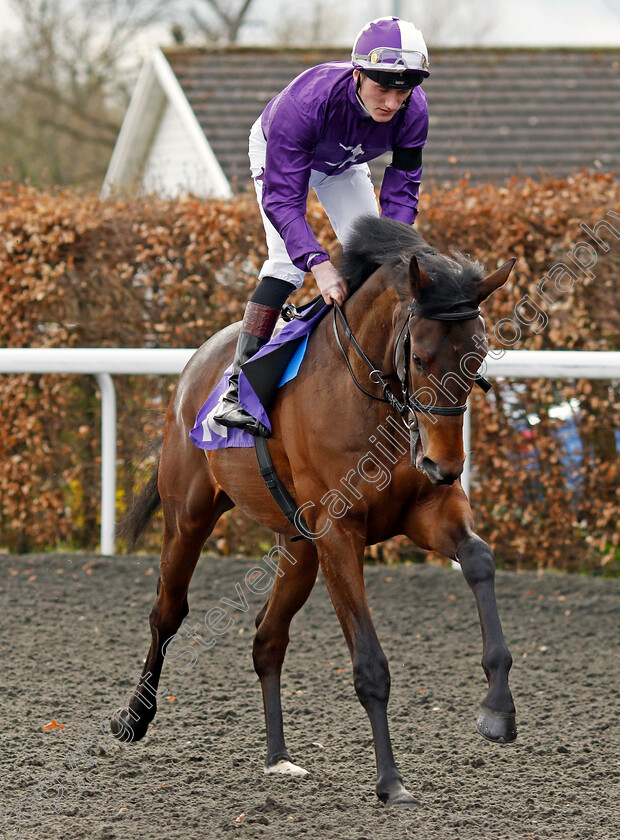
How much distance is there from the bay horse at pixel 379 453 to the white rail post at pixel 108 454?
8.81 feet

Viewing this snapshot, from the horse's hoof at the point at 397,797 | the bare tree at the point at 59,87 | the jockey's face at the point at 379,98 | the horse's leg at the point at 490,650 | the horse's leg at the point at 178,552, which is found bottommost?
the horse's hoof at the point at 397,797

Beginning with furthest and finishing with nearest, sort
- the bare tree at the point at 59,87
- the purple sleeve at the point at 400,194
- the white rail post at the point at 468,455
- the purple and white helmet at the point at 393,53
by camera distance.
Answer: the bare tree at the point at 59,87 → the white rail post at the point at 468,455 → the purple sleeve at the point at 400,194 → the purple and white helmet at the point at 393,53

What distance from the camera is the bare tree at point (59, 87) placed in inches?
865

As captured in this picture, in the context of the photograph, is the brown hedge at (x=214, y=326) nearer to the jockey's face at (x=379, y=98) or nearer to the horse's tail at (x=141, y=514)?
the horse's tail at (x=141, y=514)

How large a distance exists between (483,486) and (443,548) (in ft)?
11.6

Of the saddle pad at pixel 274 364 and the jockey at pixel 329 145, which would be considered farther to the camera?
the saddle pad at pixel 274 364

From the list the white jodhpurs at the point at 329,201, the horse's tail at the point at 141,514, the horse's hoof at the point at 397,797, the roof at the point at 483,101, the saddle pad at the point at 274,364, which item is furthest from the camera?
the roof at the point at 483,101

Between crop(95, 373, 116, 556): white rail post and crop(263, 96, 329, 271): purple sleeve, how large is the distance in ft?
10.8

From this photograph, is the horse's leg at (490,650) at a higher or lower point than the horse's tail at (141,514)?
lower

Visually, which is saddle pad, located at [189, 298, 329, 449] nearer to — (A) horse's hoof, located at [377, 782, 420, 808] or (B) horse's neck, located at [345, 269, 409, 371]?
(B) horse's neck, located at [345, 269, 409, 371]

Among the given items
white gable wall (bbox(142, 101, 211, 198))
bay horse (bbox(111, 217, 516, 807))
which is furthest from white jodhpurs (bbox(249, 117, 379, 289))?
white gable wall (bbox(142, 101, 211, 198))

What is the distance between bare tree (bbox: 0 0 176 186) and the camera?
21969mm

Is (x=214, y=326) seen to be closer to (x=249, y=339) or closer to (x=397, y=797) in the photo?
(x=249, y=339)

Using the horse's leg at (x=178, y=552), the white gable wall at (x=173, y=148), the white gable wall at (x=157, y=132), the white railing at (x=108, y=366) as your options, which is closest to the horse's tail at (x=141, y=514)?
the horse's leg at (x=178, y=552)
